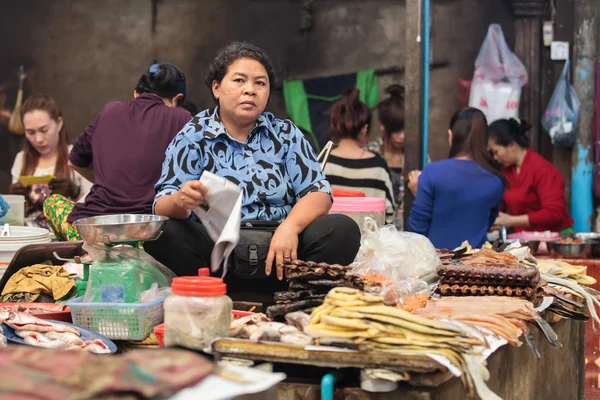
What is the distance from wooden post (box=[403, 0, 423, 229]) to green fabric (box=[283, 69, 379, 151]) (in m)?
A: 2.27

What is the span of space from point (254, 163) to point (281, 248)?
22.0 inches

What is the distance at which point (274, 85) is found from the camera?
4.90 m

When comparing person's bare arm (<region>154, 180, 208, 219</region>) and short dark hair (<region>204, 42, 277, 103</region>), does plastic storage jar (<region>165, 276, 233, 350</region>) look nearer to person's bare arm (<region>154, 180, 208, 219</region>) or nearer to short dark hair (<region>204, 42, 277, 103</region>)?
person's bare arm (<region>154, 180, 208, 219</region>)

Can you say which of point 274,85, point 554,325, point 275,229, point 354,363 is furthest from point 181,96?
point 354,363

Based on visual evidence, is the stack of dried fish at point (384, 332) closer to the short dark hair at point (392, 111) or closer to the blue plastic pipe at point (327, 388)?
the blue plastic pipe at point (327, 388)

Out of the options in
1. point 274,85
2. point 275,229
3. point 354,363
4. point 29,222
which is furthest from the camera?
point 29,222

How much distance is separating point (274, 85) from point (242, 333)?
1.85 metres

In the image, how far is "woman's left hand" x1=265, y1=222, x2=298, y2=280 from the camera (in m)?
4.27

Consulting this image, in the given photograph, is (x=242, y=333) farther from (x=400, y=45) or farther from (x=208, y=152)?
(x=400, y=45)

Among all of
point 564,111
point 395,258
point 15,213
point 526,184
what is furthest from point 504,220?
point 15,213

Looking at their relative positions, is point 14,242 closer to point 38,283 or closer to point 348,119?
point 38,283

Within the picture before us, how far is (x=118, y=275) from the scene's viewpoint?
13.1ft

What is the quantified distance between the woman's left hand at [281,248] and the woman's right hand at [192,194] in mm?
425

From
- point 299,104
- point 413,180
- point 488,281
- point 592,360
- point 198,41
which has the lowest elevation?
point 592,360
